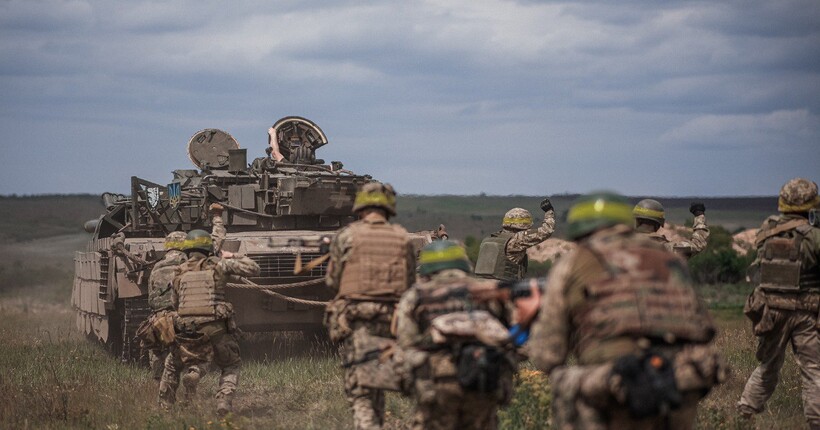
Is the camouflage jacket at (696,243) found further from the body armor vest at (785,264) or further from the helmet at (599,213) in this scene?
the helmet at (599,213)

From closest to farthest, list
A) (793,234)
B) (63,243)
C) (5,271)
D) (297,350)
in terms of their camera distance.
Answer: (793,234), (297,350), (5,271), (63,243)

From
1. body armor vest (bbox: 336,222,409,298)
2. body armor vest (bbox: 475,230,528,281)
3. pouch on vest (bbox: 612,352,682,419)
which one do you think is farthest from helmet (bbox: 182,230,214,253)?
pouch on vest (bbox: 612,352,682,419)

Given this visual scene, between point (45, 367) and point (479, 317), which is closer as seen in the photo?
point (479, 317)

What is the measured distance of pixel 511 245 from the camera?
536 inches

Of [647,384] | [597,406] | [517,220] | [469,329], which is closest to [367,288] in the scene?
[469,329]

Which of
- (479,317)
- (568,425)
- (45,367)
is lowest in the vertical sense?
(45,367)

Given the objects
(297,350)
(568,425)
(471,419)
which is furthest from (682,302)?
(297,350)

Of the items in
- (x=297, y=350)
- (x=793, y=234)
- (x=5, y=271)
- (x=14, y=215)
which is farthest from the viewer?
(x=14, y=215)

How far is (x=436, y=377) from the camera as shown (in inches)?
255

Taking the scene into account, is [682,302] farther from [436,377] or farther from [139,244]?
[139,244]

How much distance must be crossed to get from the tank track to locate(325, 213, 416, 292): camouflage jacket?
6.58 metres

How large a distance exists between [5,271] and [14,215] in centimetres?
2405

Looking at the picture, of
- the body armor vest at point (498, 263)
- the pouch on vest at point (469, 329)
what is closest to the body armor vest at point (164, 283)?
the body armor vest at point (498, 263)

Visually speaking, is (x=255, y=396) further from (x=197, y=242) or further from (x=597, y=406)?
(x=597, y=406)
